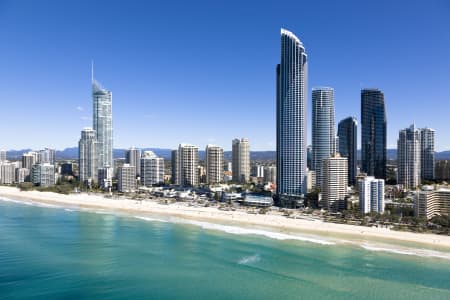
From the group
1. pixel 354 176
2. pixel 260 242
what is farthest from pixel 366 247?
pixel 354 176

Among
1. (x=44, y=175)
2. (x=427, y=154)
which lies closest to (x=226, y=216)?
(x=44, y=175)

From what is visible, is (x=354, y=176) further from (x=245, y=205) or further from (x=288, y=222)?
(x=288, y=222)

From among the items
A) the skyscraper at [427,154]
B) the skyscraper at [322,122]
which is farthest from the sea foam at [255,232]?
the skyscraper at [427,154]

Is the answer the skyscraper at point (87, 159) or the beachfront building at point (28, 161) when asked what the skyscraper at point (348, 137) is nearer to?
the skyscraper at point (87, 159)

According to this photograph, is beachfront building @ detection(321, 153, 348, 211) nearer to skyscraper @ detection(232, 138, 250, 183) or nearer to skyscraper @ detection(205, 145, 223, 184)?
skyscraper @ detection(232, 138, 250, 183)

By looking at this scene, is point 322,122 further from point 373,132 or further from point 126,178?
point 126,178
